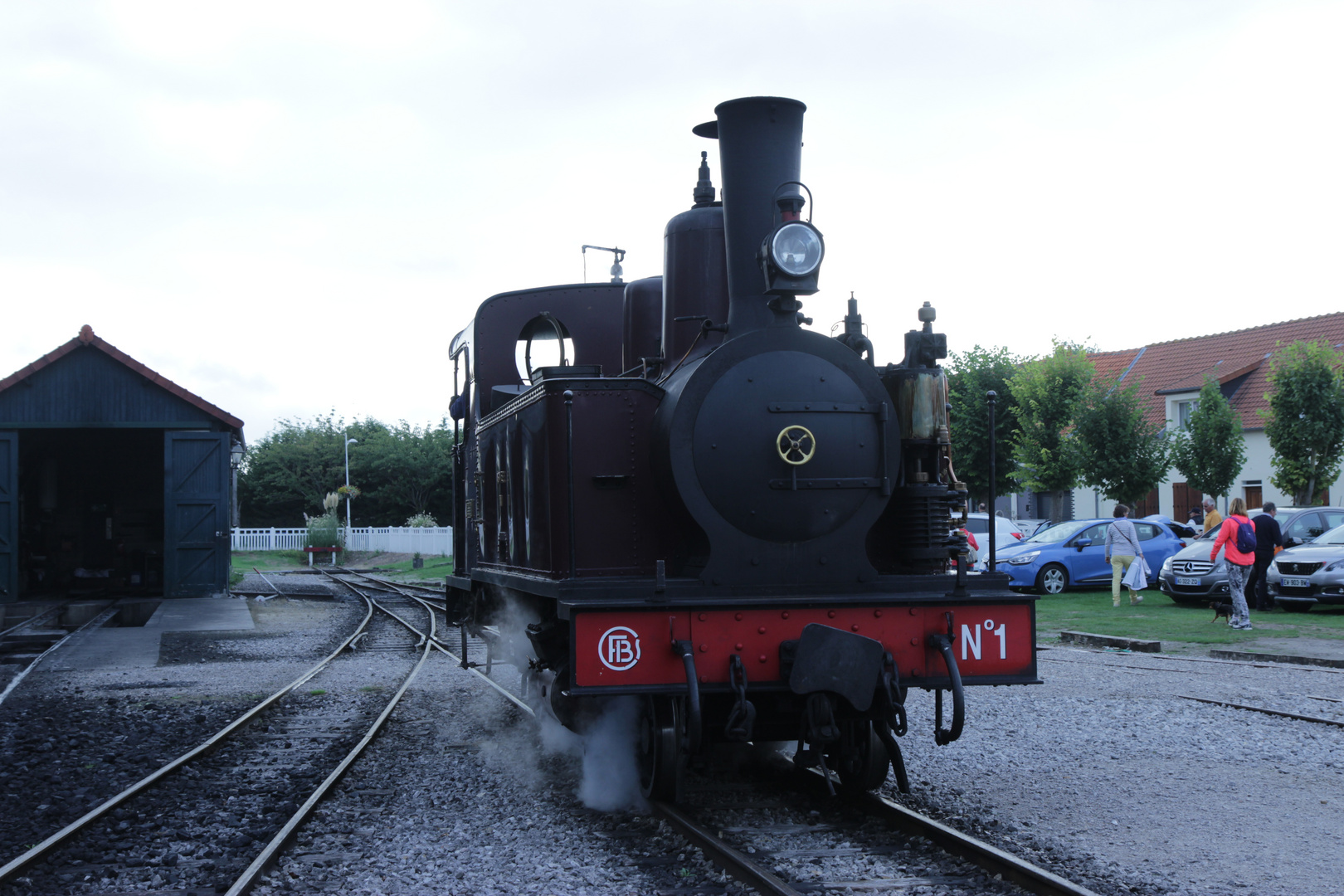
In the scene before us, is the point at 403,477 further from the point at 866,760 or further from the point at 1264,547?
the point at 866,760

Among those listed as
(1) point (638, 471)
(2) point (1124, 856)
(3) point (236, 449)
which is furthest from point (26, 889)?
(3) point (236, 449)

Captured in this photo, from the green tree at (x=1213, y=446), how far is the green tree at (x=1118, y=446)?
32.9 inches

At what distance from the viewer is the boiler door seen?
5.52 meters

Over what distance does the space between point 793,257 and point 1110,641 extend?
A: 9.03 meters

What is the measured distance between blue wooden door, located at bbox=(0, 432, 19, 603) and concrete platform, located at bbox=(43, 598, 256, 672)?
9.26ft

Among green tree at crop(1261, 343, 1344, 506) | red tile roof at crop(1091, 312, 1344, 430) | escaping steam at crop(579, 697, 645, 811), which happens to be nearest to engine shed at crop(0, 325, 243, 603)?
escaping steam at crop(579, 697, 645, 811)

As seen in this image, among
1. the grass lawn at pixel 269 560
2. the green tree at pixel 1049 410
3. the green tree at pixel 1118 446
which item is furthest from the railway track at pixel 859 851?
the grass lawn at pixel 269 560

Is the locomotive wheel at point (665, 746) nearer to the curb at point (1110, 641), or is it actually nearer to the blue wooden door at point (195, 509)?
the curb at point (1110, 641)

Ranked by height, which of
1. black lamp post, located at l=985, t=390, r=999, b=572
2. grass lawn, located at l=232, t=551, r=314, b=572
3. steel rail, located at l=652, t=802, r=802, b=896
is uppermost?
black lamp post, located at l=985, t=390, r=999, b=572

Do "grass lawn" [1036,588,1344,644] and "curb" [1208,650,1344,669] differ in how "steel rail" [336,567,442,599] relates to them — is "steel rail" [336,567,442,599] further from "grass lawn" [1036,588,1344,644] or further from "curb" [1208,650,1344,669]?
"curb" [1208,650,1344,669]

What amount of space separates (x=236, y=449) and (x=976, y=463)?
2346cm

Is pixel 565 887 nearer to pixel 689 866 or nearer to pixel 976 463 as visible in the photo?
pixel 689 866

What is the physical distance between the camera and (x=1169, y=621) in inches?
589

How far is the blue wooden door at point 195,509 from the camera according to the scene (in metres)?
22.7
